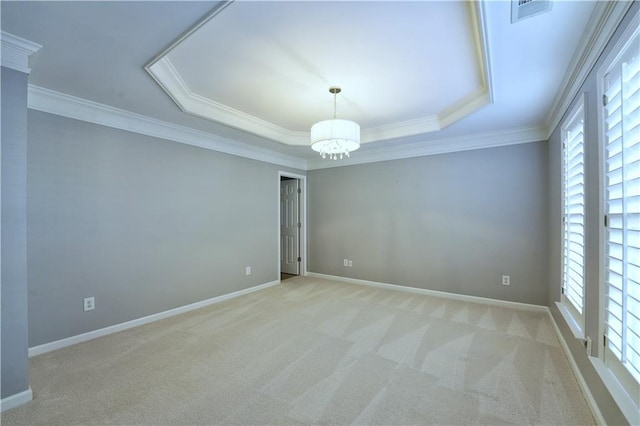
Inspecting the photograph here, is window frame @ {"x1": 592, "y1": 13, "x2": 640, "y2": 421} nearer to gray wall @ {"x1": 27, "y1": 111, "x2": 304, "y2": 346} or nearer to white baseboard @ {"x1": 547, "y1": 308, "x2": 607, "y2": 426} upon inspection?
white baseboard @ {"x1": 547, "y1": 308, "x2": 607, "y2": 426}

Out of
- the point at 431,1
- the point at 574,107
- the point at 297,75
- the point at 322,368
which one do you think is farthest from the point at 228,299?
the point at 574,107

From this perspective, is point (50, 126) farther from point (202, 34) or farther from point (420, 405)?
point (420, 405)

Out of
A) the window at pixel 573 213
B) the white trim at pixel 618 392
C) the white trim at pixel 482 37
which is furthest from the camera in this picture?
the window at pixel 573 213

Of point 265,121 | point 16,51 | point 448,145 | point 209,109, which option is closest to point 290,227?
point 265,121

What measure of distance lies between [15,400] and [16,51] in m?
2.31

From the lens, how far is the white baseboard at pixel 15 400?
1.79 metres

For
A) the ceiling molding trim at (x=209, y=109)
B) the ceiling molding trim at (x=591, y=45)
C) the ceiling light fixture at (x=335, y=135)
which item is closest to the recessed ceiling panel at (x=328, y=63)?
the ceiling molding trim at (x=209, y=109)

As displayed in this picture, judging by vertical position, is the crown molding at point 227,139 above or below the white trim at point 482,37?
below

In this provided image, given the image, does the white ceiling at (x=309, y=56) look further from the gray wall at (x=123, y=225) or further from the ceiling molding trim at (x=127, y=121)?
the gray wall at (x=123, y=225)

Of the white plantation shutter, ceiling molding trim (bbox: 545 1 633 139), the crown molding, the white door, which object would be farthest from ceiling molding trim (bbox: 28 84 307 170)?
the white plantation shutter

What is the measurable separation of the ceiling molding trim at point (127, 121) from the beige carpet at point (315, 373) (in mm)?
2230

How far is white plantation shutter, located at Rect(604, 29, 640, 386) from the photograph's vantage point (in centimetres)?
130

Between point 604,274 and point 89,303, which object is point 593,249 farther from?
point 89,303

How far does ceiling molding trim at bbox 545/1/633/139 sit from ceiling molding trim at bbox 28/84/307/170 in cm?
378
